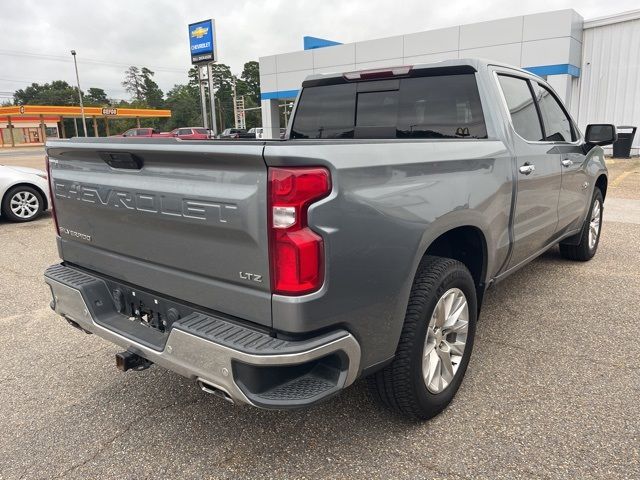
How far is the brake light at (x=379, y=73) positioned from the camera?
11.6ft

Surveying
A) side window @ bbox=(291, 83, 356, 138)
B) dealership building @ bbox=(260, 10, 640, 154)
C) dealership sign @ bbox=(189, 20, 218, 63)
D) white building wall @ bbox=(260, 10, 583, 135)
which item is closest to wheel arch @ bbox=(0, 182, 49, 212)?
side window @ bbox=(291, 83, 356, 138)

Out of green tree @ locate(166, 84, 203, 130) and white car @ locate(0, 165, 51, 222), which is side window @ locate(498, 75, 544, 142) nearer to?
white car @ locate(0, 165, 51, 222)

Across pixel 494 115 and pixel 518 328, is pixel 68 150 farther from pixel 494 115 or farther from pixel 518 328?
pixel 518 328

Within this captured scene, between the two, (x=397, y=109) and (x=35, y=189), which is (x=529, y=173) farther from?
(x=35, y=189)

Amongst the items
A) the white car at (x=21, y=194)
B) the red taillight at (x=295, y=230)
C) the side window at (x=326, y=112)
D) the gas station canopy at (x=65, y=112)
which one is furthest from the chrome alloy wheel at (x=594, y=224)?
the gas station canopy at (x=65, y=112)

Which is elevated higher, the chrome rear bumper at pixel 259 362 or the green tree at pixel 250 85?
the green tree at pixel 250 85

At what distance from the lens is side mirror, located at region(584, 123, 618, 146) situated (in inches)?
175

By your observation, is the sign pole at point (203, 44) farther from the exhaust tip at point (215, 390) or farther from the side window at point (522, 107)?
the exhaust tip at point (215, 390)

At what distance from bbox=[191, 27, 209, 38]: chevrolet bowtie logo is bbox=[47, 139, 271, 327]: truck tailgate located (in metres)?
31.7

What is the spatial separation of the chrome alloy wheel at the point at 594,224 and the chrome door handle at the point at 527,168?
240cm

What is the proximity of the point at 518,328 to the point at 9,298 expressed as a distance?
4.62 m

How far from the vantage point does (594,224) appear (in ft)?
18.5

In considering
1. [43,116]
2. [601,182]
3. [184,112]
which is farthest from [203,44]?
[184,112]

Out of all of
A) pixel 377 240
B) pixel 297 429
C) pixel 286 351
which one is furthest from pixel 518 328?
pixel 286 351
